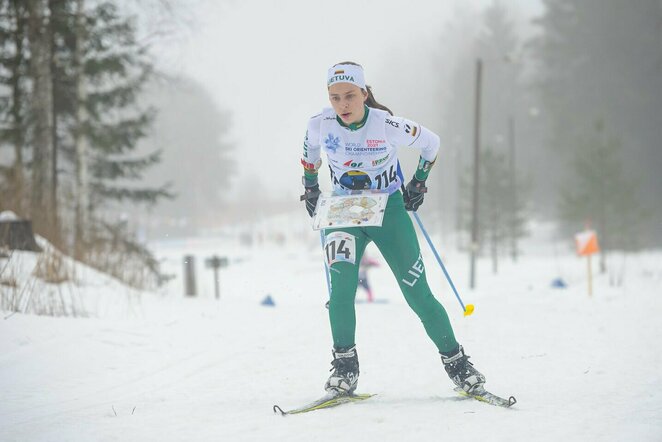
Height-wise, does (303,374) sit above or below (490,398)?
below

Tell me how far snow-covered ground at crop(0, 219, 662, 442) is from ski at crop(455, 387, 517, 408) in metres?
0.05

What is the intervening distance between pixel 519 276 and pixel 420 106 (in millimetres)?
57733

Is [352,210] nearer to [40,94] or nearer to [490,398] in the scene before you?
[490,398]

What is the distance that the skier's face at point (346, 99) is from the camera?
3758 millimetres

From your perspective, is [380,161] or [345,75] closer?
[345,75]

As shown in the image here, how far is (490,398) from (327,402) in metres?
1.00

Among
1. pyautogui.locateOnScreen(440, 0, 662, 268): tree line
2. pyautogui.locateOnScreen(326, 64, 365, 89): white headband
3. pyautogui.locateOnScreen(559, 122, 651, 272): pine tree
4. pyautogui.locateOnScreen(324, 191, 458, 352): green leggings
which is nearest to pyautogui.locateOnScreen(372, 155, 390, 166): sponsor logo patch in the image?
pyautogui.locateOnScreen(324, 191, 458, 352): green leggings

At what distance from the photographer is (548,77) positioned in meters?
40.2

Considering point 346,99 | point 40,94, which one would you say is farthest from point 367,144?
point 40,94

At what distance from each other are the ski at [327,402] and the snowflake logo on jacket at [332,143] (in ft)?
5.26

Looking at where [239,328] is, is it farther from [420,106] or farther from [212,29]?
[420,106]

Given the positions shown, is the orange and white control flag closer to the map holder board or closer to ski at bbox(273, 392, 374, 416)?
the map holder board

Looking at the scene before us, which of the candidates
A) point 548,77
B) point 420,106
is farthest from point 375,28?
point 548,77

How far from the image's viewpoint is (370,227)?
3865 millimetres
